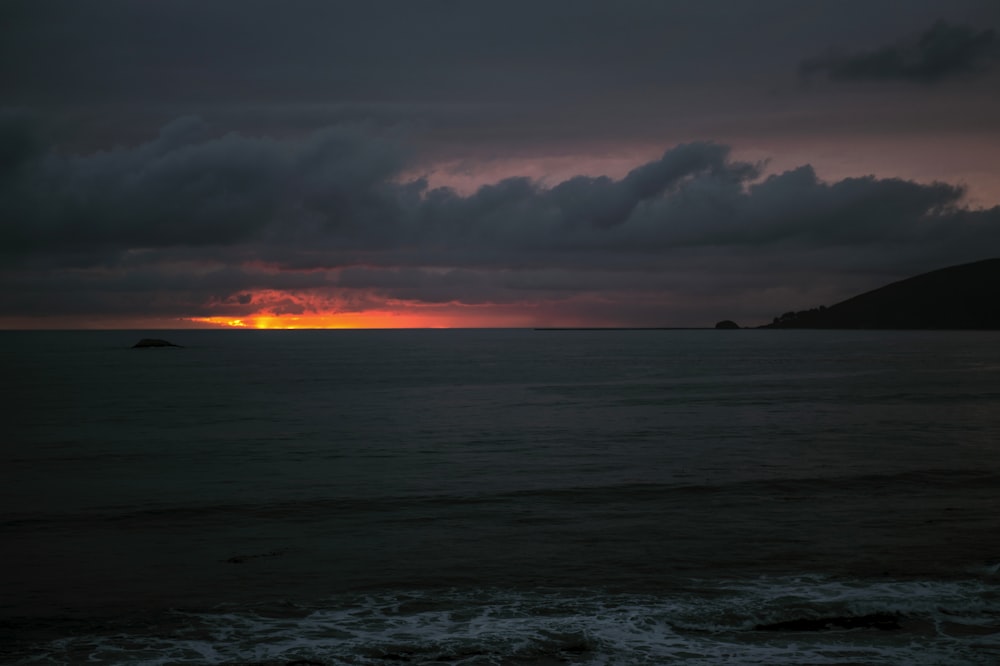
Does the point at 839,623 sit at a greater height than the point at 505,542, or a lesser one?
greater

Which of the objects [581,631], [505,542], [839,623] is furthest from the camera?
[505,542]

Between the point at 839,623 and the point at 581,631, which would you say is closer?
the point at 581,631

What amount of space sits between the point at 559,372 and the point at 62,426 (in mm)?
65314

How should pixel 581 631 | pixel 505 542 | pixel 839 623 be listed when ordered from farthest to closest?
pixel 505 542, pixel 839 623, pixel 581 631

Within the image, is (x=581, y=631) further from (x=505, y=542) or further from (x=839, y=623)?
(x=505, y=542)

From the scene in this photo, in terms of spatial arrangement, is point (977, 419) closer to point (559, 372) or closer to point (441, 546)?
point (441, 546)

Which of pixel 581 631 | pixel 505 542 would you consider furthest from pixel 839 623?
pixel 505 542

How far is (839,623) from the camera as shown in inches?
532

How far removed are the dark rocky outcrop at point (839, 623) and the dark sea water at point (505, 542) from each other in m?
0.07

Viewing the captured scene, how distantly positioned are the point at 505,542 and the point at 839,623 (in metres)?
7.87

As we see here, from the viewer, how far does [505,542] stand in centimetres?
1912

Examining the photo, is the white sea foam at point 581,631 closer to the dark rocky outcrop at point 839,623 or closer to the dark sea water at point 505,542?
the dark sea water at point 505,542

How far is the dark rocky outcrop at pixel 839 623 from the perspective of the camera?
1330 centimetres

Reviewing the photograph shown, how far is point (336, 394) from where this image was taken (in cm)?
6962
